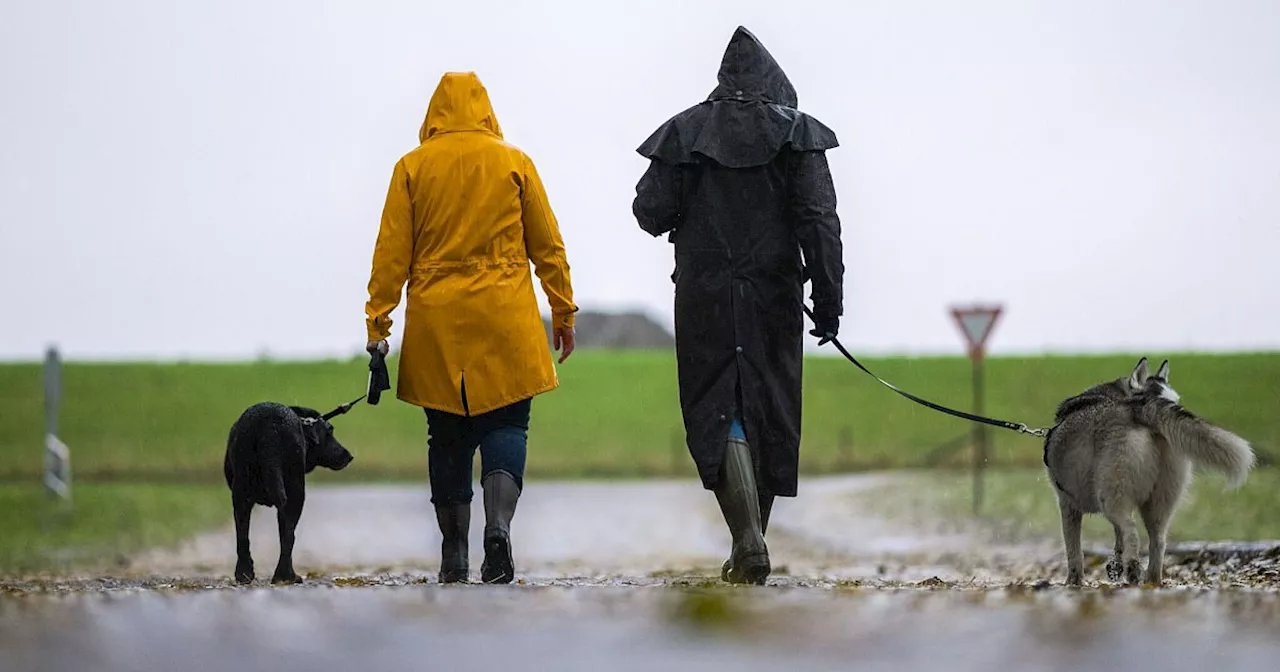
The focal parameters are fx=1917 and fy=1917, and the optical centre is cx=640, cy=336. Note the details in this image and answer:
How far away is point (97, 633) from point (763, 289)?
3821 mm

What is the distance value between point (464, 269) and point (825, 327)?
1822mm

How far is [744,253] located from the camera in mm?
9414

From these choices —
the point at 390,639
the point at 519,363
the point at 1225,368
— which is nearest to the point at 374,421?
the point at 1225,368

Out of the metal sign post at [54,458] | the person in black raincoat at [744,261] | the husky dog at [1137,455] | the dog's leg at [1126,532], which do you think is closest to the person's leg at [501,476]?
the person in black raincoat at [744,261]

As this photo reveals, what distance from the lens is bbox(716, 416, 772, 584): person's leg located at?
29.7ft

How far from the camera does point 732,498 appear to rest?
9266 mm

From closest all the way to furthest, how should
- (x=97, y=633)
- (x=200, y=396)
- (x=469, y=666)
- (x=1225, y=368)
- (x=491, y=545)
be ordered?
1. (x=469, y=666)
2. (x=97, y=633)
3. (x=491, y=545)
4. (x=1225, y=368)
5. (x=200, y=396)

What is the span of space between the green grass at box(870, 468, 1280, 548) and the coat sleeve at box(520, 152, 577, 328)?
6.41 m

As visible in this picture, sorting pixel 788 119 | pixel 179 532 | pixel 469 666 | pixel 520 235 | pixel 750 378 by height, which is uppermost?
pixel 788 119

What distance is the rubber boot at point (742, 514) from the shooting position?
9062 millimetres

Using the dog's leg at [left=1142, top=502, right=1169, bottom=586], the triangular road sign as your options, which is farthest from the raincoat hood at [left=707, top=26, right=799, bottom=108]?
the triangular road sign

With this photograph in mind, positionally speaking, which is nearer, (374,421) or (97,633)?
(97,633)

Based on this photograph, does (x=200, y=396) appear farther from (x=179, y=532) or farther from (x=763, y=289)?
(x=763, y=289)

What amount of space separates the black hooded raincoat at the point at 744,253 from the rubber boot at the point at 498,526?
0.95 m
